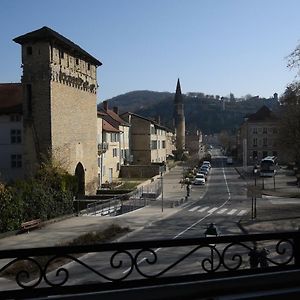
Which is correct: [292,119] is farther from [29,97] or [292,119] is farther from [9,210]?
[9,210]

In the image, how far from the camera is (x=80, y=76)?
48.4 m

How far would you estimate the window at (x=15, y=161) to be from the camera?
144 ft

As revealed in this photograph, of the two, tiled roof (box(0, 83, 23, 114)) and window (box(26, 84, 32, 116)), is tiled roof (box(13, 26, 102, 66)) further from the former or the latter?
tiled roof (box(0, 83, 23, 114))

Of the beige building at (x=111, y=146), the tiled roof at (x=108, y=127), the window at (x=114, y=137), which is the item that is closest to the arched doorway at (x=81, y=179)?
the beige building at (x=111, y=146)

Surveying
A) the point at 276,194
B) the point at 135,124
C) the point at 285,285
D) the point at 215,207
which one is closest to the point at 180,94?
the point at 135,124

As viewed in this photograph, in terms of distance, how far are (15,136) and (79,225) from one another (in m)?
14.2

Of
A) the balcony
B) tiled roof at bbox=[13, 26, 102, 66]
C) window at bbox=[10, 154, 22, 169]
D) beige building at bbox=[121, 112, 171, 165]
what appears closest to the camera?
tiled roof at bbox=[13, 26, 102, 66]

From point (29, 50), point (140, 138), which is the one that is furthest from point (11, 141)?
point (140, 138)

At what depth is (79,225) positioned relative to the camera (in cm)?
3350

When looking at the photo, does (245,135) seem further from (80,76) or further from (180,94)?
(80,76)

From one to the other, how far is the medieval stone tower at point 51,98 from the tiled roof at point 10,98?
2.03 meters

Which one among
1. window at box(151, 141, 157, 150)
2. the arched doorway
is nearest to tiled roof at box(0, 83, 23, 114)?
the arched doorway

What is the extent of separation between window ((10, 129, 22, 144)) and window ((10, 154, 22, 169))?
1240 millimetres

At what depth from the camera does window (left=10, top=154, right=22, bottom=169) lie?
44.0m
